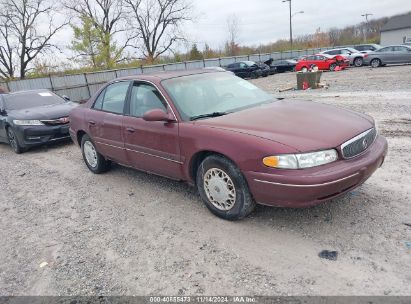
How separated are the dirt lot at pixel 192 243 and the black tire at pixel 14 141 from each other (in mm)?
3616

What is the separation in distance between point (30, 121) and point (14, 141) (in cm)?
82

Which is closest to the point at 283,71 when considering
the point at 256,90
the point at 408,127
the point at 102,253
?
the point at 408,127

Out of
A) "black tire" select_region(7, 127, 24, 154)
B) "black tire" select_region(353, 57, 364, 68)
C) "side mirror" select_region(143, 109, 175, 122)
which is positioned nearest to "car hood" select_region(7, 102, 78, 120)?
"black tire" select_region(7, 127, 24, 154)

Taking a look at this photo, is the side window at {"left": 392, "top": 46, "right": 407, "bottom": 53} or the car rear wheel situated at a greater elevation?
the side window at {"left": 392, "top": 46, "right": 407, "bottom": 53}

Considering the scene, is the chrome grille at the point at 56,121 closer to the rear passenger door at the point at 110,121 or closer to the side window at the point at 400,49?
the rear passenger door at the point at 110,121

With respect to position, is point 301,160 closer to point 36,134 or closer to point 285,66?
point 36,134

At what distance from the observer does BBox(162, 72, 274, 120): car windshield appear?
169 inches

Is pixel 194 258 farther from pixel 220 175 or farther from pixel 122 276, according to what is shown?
pixel 220 175

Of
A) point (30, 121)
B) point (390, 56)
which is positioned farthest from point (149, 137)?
point (390, 56)

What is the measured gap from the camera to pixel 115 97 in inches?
211

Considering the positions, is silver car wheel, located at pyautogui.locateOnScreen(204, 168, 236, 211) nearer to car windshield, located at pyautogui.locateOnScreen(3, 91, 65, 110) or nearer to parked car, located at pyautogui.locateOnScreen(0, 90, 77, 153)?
parked car, located at pyautogui.locateOnScreen(0, 90, 77, 153)

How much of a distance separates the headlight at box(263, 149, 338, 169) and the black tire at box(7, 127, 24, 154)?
739cm

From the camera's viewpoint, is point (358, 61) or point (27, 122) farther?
point (358, 61)

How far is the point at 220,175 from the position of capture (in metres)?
3.84
